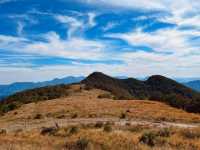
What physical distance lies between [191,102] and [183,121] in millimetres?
22715

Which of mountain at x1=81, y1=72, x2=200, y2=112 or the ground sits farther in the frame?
mountain at x1=81, y1=72, x2=200, y2=112

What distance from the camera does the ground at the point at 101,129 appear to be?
568 inches

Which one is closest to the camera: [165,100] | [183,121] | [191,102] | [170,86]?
[183,121]

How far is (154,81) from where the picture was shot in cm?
14250

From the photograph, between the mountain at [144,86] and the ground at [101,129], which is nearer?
the ground at [101,129]

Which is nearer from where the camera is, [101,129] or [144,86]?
[101,129]

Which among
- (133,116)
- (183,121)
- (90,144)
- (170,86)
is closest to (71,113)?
(133,116)

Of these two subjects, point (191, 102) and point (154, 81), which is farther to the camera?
point (154, 81)

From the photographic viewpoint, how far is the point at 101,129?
23969mm

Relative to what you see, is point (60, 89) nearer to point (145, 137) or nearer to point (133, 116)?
point (133, 116)

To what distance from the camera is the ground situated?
14.4 metres

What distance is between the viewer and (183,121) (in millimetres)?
33125

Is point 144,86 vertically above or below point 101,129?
below

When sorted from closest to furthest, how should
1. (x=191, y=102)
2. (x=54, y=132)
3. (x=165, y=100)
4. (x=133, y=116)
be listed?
(x=54, y=132)
(x=133, y=116)
(x=191, y=102)
(x=165, y=100)
